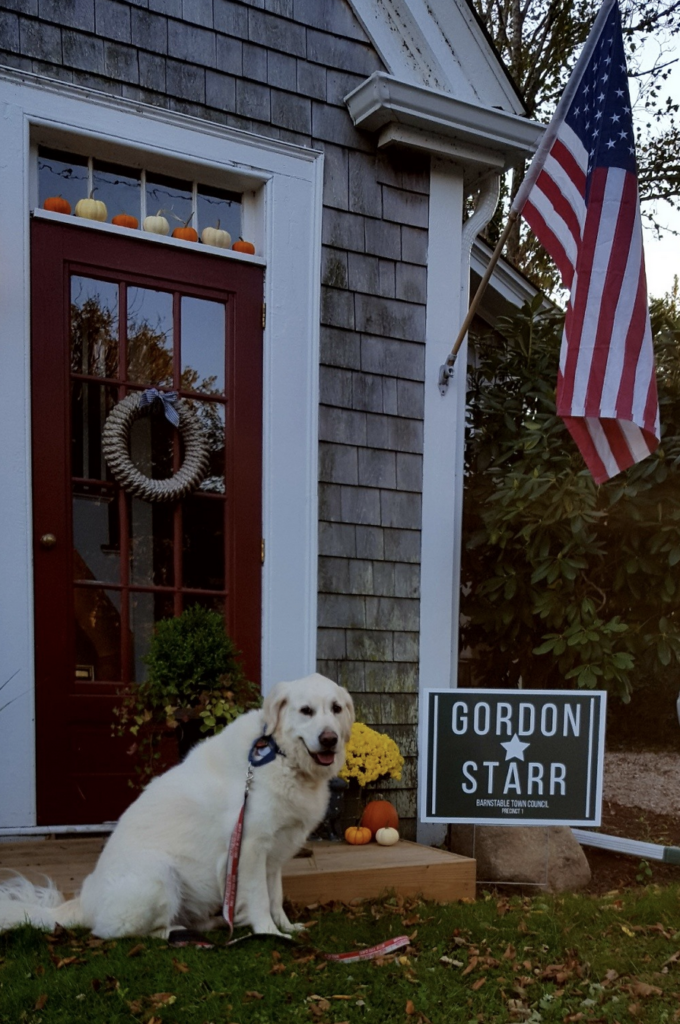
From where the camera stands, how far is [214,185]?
4.57 meters

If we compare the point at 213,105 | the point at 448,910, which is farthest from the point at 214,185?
the point at 448,910

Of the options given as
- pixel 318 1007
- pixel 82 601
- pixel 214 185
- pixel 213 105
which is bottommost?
pixel 318 1007

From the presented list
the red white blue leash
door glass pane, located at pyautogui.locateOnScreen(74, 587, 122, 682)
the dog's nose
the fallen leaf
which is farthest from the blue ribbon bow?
the fallen leaf

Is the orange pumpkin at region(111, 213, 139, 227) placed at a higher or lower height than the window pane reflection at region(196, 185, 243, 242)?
lower

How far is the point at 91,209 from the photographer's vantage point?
4172 millimetres

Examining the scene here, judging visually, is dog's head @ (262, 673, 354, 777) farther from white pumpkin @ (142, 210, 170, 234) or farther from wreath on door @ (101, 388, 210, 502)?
white pumpkin @ (142, 210, 170, 234)

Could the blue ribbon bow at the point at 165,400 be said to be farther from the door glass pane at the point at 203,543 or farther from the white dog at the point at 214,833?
the white dog at the point at 214,833

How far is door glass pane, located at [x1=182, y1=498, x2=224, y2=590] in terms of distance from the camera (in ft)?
14.4

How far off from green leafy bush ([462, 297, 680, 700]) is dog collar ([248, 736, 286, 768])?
2.71 meters

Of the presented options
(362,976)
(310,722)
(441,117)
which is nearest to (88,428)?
(310,722)

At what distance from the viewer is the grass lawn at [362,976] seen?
2.47 m

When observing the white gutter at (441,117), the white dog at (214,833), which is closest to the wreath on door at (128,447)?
the white dog at (214,833)

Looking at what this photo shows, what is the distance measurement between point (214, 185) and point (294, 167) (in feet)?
1.39

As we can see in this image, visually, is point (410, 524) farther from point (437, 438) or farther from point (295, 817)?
point (295, 817)
